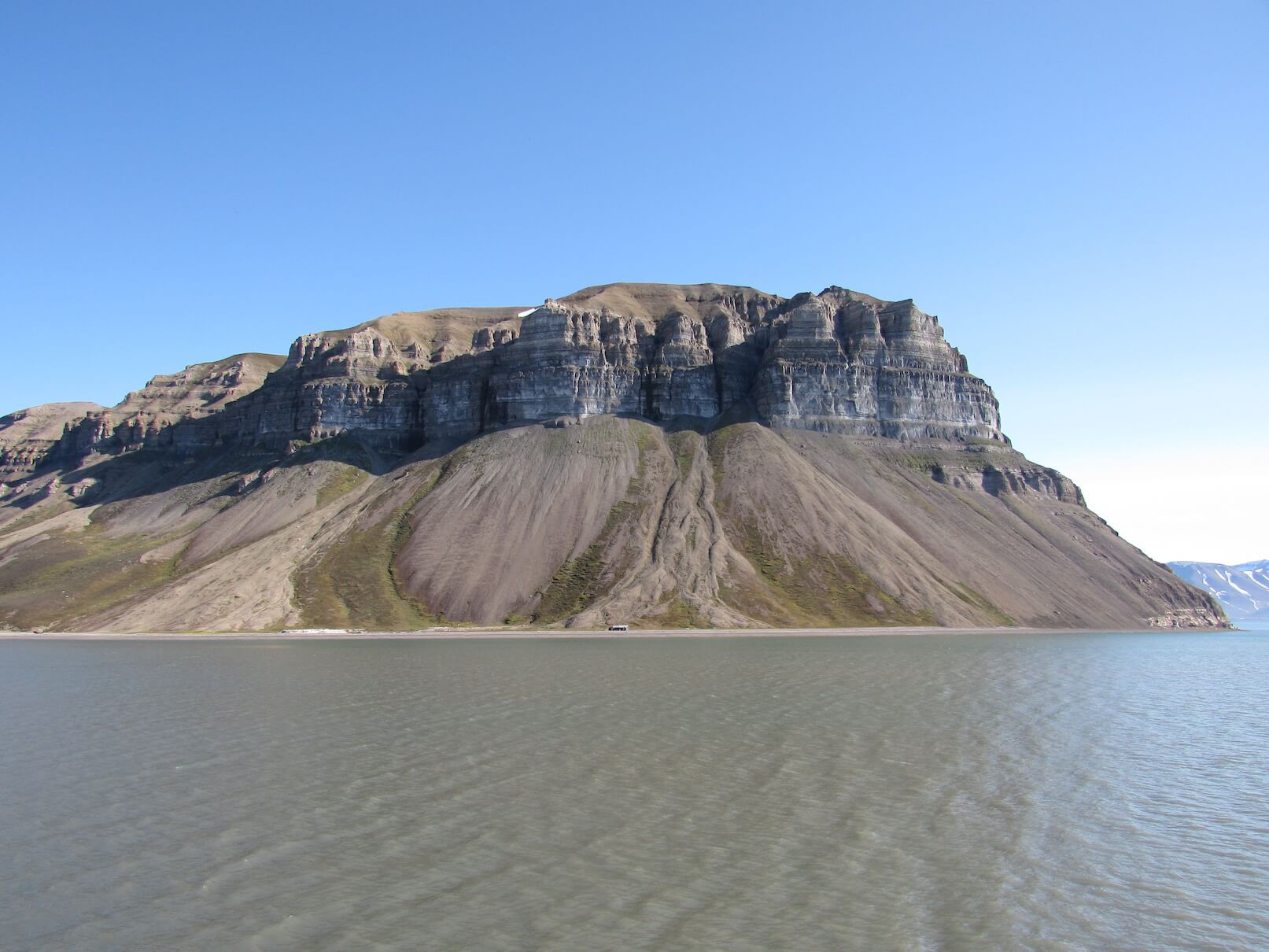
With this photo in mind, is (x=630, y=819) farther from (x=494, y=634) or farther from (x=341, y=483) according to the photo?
(x=341, y=483)

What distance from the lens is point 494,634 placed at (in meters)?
126

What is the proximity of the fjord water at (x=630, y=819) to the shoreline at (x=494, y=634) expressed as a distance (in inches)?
2433

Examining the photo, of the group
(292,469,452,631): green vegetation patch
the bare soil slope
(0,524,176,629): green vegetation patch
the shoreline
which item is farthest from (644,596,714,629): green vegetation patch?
(0,524,176,629): green vegetation patch

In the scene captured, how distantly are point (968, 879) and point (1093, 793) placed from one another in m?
12.3

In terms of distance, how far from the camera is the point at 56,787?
101 feet

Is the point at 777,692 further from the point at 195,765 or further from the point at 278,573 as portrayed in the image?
the point at 278,573

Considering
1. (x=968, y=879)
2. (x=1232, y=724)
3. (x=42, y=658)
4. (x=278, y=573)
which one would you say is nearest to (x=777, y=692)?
(x=1232, y=724)

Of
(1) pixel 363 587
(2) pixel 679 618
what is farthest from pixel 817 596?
(1) pixel 363 587

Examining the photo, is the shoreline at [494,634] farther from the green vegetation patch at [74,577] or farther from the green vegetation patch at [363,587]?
the green vegetation patch at [74,577]

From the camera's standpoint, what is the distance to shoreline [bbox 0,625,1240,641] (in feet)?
390

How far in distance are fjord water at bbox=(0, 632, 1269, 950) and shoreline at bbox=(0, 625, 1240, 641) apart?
6179 centimetres

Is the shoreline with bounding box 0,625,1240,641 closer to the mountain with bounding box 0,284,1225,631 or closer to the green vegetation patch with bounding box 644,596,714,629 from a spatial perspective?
the green vegetation patch with bounding box 644,596,714,629

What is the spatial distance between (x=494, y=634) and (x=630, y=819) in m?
102

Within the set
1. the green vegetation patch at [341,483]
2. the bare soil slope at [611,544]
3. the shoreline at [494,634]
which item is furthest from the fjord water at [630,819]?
the green vegetation patch at [341,483]
